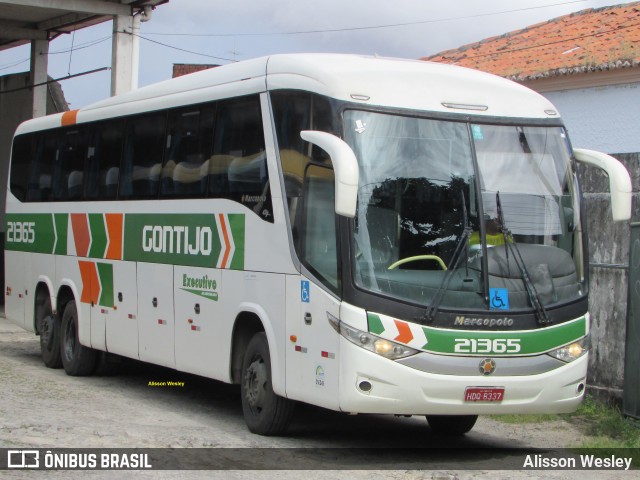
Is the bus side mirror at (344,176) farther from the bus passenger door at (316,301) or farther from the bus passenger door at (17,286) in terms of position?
the bus passenger door at (17,286)

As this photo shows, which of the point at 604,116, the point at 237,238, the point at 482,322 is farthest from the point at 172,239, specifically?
the point at 604,116

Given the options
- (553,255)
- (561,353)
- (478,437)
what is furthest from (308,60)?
(478,437)

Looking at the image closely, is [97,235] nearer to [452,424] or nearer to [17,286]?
[17,286]

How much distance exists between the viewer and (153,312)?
13070mm

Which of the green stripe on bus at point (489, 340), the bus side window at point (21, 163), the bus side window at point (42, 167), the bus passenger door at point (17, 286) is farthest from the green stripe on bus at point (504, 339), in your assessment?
the bus side window at point (21, 163)

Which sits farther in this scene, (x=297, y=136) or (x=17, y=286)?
(x=17, y=286)

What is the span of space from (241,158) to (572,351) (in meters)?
3.71

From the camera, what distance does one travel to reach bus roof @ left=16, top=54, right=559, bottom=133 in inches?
377

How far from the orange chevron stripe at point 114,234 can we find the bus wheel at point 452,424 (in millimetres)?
4748

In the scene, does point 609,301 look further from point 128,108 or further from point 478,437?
point 128,108

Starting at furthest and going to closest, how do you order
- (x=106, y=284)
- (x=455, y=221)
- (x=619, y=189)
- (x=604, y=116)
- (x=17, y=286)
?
(x=604, y=116) → (x=17, y=286) → (x=106, y=284) → (x=619, y=189) → (x=455, y=221)

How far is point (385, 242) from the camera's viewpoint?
923 centimetres

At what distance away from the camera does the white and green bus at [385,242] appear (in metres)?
9.12

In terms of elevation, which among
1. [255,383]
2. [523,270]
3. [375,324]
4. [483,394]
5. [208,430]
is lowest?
[208,430]
